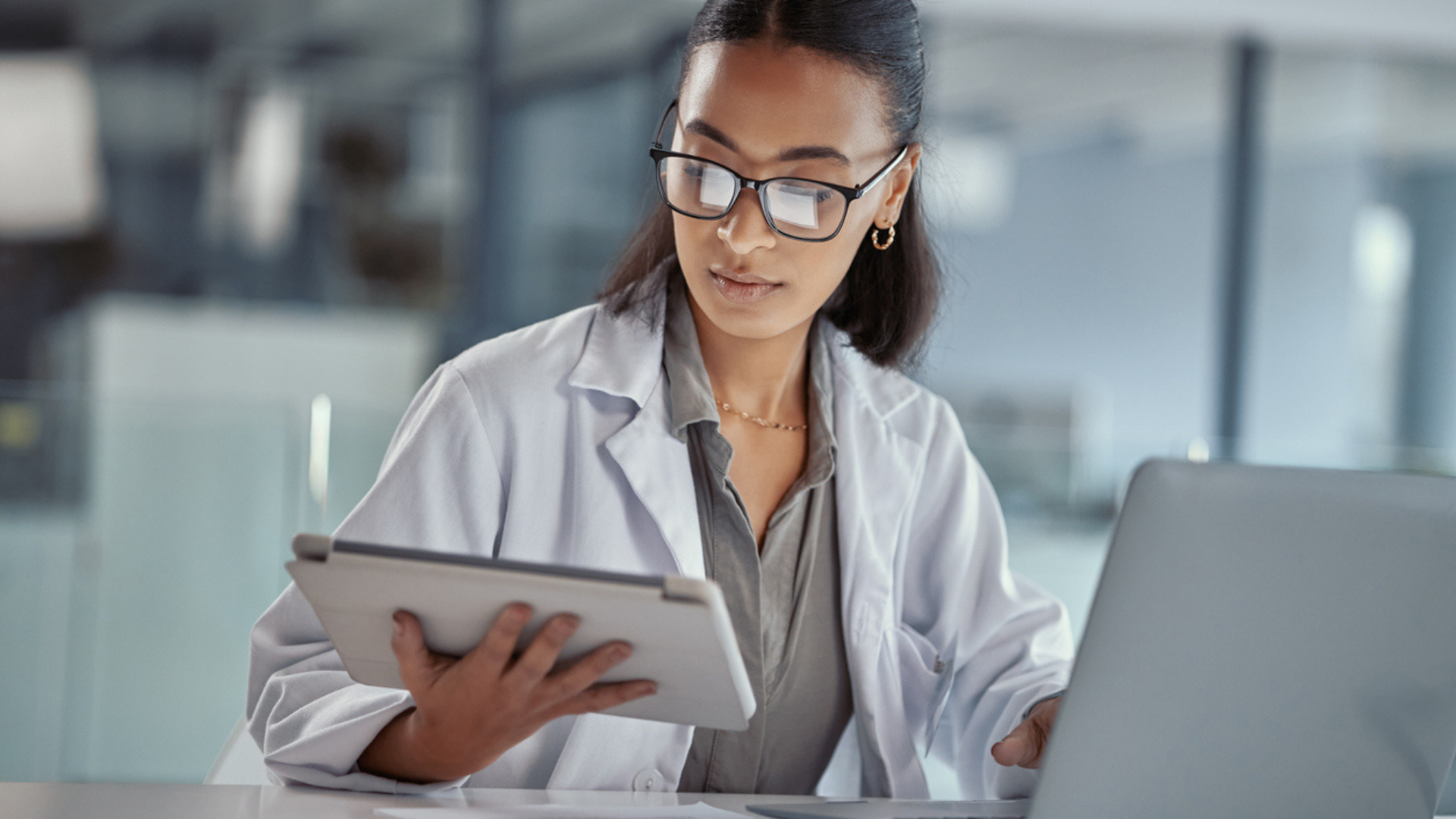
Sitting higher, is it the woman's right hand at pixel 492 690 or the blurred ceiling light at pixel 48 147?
the blurred ceiling light at pixel 48 147

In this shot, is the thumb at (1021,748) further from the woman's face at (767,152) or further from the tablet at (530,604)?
the woman's face at (767,152)

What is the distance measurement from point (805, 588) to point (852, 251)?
38 cm

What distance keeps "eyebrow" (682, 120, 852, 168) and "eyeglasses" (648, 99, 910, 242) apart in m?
0.02

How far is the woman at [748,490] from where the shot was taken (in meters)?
1.19

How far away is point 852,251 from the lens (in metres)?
1.39

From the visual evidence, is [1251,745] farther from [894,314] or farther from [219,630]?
[219,630]

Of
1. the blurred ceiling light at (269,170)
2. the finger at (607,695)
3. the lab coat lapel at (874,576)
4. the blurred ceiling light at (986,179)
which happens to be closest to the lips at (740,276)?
the lab coat lapel at (874,576)

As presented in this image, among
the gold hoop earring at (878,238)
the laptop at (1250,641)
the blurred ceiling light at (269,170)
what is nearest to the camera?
the laptop at (1250,641)

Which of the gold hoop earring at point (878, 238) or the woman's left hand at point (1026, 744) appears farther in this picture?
the gold hoop earring at point (878, 238)

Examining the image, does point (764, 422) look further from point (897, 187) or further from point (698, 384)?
point (897, 187)

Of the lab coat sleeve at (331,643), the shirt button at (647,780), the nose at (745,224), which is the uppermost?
the nose at (745,224)

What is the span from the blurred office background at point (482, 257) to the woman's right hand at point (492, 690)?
2.98 feet

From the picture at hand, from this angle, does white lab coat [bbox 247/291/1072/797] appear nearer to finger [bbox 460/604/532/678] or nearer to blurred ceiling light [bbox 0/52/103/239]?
finger [bbox 460/604/532/678]

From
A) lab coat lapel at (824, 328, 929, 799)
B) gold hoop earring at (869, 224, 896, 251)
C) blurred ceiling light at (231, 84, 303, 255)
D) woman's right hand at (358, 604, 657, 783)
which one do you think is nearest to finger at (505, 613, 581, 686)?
woman's right hand at (358, 604, 657, 783)
